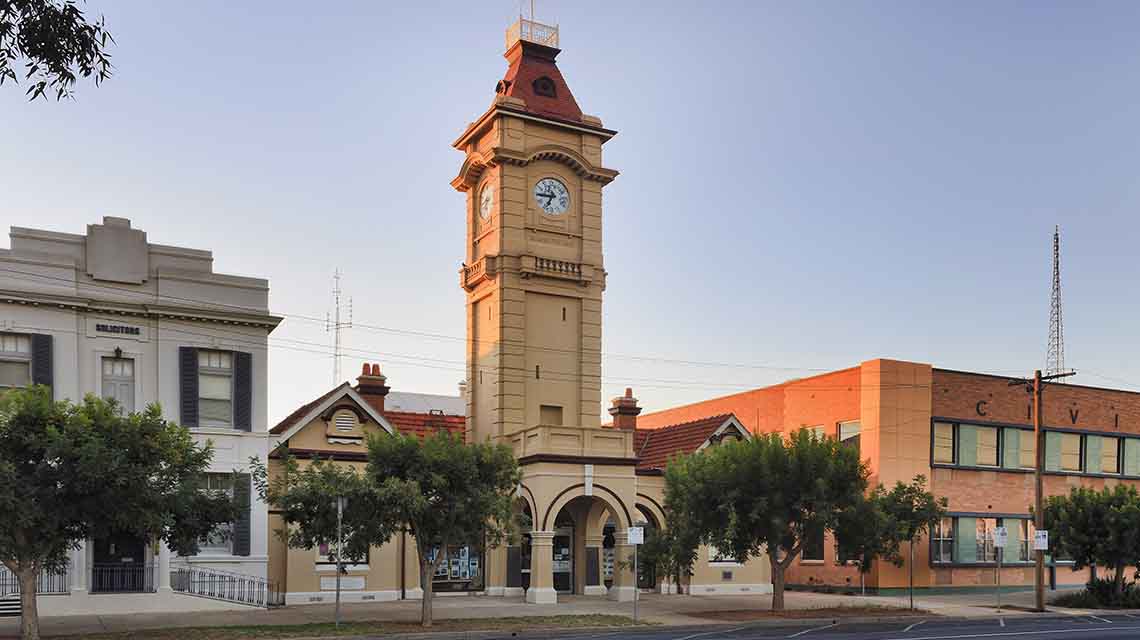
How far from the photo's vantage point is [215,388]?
3450 cm

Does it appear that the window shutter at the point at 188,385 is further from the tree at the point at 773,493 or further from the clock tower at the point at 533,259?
the tree at the point at 773,493

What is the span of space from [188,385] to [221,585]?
5.79 metres

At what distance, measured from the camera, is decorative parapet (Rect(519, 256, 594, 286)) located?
4269 cm

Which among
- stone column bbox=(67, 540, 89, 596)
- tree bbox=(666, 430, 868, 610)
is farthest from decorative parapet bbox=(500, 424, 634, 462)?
stone column bbox=(67, 540, 89, 596)

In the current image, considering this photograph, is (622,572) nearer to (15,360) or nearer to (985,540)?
(985,540)

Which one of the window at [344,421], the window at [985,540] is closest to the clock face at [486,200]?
the window at [344,421]

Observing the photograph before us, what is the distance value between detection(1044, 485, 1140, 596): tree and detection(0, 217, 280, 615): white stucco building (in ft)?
86.9

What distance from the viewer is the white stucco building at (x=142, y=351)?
105ft

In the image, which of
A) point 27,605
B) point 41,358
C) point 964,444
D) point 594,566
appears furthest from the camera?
point 964,444

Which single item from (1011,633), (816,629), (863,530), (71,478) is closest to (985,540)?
(863,530)

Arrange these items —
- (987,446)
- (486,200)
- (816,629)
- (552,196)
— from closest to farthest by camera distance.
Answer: (816,629), (552,196), (486,200), (987,446)

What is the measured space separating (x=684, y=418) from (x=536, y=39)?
24137 millimetres

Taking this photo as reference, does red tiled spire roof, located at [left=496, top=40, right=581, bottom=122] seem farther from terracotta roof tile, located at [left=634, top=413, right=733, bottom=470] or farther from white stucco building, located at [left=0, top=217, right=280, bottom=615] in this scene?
white stucco building, located at [left=0, top=217, right=280, bottom=615]

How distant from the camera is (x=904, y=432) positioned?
46.5m
